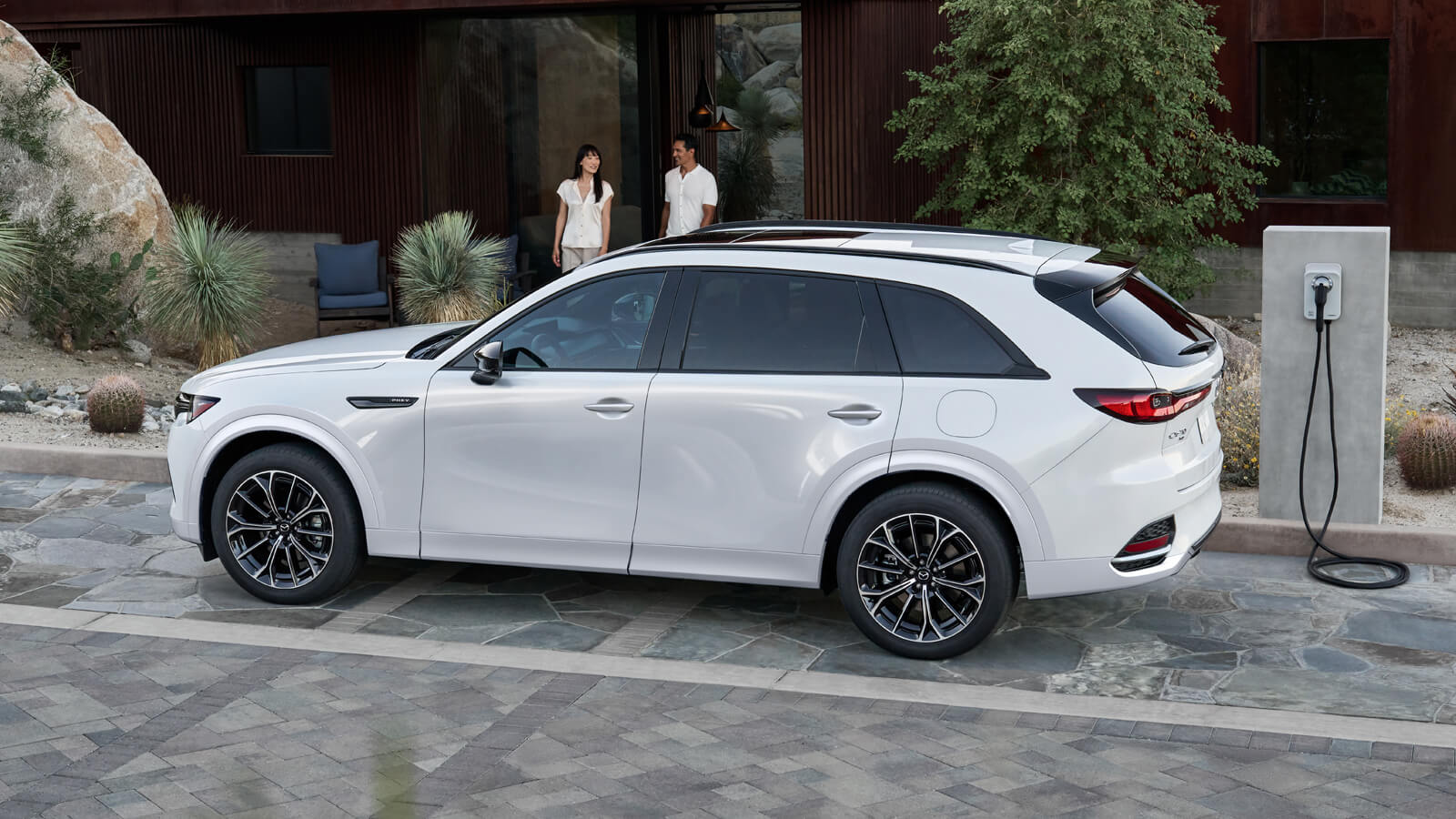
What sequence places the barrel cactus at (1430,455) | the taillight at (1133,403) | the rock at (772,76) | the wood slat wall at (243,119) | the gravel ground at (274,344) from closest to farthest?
the taillight at (1133,403), the gravel ground at (274,344), the barrel cactus at (1430,455), the rock at (772,76), the wood slat wall at (243,119)

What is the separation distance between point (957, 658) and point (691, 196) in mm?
7519

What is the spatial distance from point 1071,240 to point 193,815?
9.76 metres

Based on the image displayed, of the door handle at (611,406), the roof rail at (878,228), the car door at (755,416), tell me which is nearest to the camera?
the car door at (755,416)

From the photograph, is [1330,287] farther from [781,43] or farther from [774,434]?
[781,43]

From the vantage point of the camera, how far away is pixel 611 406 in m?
6.95

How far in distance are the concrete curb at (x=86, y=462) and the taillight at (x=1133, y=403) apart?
20.0 ft

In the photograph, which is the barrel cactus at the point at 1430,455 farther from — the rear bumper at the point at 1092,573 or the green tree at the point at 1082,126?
the green tree at the point at 1082,126

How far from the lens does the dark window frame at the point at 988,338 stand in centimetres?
648

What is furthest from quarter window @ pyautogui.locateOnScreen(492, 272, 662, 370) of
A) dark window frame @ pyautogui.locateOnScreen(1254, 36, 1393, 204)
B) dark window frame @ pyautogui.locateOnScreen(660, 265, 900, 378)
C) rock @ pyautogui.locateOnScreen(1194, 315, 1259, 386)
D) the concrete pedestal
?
dark window frame @ pyautogui.locateOnScreen(1254, 36, 1393, 204)

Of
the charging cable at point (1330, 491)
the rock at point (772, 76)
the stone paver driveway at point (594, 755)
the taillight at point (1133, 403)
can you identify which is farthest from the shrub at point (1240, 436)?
the rock at point (772, 76)

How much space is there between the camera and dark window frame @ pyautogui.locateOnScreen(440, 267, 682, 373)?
23.0 ft

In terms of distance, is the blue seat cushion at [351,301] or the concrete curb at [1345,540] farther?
the blue seat cushion at [351,301]

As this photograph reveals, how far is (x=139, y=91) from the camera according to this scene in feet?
65.2

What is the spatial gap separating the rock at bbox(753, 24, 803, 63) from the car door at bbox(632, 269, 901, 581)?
9445 millimetres
